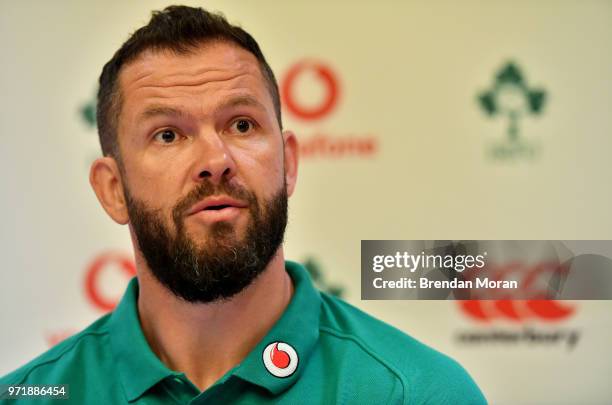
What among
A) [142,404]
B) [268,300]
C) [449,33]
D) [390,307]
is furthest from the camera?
[449,33]

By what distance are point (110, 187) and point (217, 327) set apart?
1.22ft

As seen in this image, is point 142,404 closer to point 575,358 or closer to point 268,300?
point 268,300

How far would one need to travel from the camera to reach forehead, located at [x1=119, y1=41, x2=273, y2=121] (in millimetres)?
1596

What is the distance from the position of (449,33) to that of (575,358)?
0.81 metres

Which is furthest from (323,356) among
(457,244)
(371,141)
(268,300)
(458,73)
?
(458,73)

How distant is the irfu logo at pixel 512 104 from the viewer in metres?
2.02

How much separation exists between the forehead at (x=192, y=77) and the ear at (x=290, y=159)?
0.36 ft

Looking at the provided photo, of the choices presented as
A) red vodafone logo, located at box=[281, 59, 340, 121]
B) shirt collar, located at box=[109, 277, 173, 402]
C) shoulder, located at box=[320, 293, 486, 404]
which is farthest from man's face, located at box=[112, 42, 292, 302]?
red vodafone logo, located at box=[281, 59, 340, 121]

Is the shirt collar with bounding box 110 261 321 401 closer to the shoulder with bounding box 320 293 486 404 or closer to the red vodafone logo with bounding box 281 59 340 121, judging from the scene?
the shoulder with bounding box 320 293 486 404

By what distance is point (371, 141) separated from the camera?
203cm

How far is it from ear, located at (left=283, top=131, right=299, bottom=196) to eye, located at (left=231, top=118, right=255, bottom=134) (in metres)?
0.15

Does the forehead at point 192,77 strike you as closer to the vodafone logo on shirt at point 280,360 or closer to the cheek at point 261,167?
the cheek at point 261,167

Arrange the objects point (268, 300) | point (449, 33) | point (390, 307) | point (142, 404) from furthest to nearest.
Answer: point (449, 33) → point (390, 307) → point (268, 300) → point (142, 404)

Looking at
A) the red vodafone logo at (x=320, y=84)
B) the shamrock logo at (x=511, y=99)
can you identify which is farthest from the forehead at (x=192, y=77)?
the shamrock logo at (x=511, y=99)
